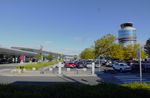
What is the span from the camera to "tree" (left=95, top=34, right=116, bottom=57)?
226ft

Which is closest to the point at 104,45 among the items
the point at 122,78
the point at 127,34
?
the point at 122,78

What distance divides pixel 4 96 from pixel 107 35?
6275 cm

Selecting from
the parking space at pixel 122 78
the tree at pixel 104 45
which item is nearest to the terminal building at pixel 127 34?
the tree at pixel 104 45

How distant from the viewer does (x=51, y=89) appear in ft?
34.0

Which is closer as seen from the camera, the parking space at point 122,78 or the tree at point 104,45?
the parking space at point 122,78

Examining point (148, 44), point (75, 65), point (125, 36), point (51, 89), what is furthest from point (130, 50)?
point (51, 89)

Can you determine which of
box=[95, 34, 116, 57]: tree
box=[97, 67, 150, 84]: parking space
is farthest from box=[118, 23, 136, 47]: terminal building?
box=[97, 67, 150, 84]: parking space

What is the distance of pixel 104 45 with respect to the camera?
69.1 m

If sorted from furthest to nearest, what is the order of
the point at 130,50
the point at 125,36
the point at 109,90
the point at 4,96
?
the point at 125,36 < the point at 130,50 < the point at 109,90 < the point at 4,96

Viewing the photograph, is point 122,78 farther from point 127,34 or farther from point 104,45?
point 127,34

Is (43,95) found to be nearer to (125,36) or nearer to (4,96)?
(4,96)

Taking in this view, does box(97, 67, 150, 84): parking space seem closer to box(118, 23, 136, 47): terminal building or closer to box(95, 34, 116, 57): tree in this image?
box(95, 34, 116, 57): tree

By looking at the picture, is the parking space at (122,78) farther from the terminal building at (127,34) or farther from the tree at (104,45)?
the terminal building at (127,34)

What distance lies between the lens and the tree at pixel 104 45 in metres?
69.0
